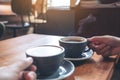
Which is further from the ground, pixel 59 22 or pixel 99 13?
pixel 99 13

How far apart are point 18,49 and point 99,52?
38cm

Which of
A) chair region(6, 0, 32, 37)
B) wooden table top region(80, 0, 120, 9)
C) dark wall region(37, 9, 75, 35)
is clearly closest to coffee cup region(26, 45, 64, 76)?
chair region(6, 0, 32, 37)

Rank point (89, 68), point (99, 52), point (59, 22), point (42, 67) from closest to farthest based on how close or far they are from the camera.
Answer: point (42, 67), point (89, 68), point (99, 52), point (59, 22)

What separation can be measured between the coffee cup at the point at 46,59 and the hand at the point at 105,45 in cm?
29

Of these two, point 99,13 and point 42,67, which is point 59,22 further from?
point 42,67

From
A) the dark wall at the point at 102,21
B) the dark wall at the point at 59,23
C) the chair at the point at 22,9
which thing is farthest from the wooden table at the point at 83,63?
the dark wall at the point at 59,23

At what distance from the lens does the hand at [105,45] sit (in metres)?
0.81

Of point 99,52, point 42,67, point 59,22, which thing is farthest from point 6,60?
point 59,22

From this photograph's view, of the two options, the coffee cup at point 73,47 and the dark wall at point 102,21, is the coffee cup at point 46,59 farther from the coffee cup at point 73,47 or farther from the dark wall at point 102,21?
the dark wall at point 102,21

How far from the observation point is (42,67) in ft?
1.73

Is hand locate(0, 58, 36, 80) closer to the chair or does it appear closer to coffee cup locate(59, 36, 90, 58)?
coffee cup locate(59, 36, 90, 58)

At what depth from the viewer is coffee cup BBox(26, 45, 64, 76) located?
20.3 inches

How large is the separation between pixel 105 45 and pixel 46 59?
38cm

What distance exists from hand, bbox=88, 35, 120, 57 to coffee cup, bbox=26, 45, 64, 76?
0.29m
